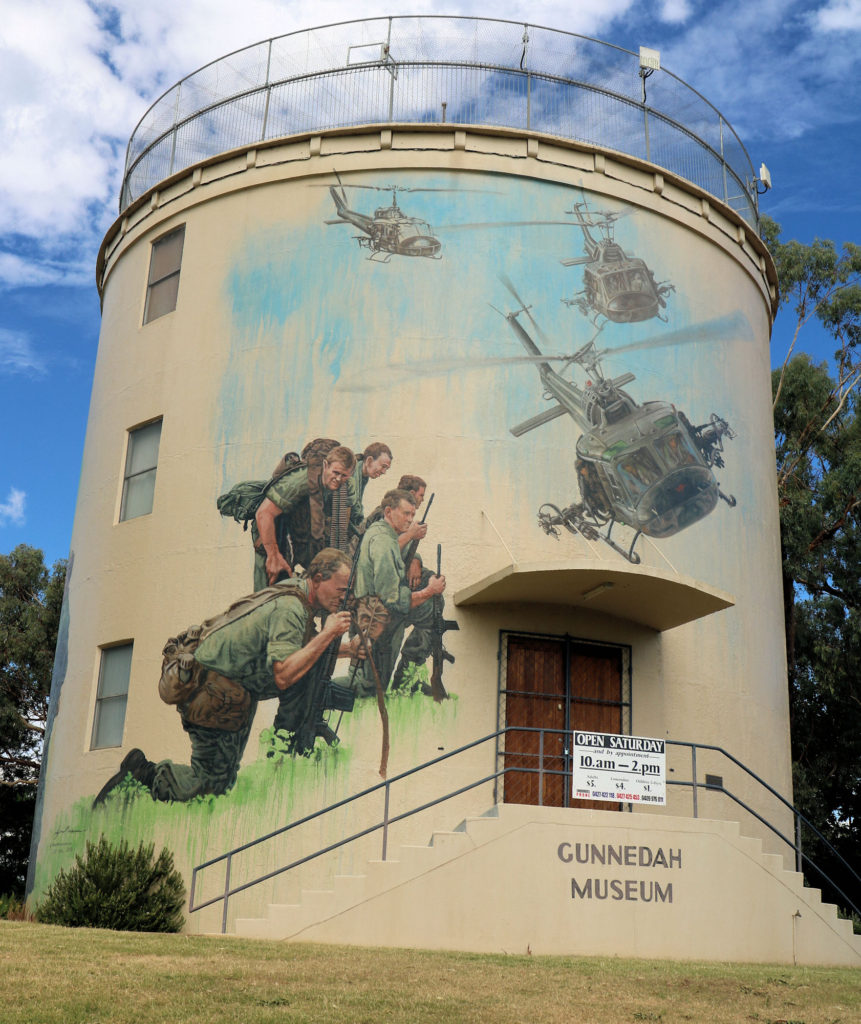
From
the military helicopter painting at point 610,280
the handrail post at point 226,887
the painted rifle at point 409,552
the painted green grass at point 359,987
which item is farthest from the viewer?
the military helicopter painting at point 610,280

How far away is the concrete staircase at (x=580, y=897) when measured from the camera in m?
13.8

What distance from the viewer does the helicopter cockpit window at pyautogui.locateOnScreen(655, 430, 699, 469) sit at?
64.3ft

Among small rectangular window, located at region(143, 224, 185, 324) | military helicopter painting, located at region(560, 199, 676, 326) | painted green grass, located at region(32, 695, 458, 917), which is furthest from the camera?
small rectangular window, located at region(143, 224, 185, 324)

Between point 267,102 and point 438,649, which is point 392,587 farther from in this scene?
point 267,102

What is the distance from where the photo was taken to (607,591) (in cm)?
1734

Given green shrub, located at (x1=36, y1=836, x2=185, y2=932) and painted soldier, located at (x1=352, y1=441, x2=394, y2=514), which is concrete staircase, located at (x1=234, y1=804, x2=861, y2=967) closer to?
green shrub, located at (x1=36, y1=836, x2=185, y2=932)

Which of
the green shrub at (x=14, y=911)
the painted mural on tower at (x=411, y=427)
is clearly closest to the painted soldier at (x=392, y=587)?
the painted mural on tower at (x=411, y=427)

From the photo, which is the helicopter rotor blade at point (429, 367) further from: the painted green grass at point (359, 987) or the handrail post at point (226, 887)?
the painted green grass at point (359, 987)

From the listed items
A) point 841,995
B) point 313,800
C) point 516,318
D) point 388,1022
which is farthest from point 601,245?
point 388,1022

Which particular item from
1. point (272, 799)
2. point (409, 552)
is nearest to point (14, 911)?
point (272, 799)

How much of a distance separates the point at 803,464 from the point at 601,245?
50.1 ft

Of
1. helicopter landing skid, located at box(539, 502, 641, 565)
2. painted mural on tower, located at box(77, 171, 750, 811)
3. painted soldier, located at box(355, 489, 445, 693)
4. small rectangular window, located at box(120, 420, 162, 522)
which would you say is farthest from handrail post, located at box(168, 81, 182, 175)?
helicopter landing skid, located at box(539, 502, 641, 565)

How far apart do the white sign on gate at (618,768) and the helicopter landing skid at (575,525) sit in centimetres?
363

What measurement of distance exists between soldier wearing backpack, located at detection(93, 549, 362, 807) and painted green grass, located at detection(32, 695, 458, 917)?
10.6 inches
